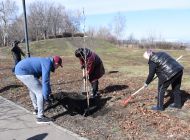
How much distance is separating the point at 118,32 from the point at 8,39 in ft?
67.8

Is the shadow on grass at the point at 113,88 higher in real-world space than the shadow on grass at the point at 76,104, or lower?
higher

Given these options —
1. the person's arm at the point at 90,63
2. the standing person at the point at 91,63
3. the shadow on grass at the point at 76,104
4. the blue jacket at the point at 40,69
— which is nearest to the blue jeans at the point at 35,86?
the blue jacket at the point at 40,69

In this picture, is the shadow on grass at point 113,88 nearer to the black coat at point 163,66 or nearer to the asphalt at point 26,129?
the asphalt at point 26,129

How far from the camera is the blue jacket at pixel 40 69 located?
829 cm

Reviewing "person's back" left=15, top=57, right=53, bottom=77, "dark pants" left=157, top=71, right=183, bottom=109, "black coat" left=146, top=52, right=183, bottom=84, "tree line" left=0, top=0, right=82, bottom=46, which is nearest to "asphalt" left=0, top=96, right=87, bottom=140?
"person's back" left=15, top=57, right=53, bottom=77

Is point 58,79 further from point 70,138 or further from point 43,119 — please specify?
point 70,138

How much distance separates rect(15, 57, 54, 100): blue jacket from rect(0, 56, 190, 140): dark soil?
→ 1040 millimetres

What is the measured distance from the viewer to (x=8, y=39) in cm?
7262

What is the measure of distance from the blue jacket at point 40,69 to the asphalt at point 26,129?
72cm

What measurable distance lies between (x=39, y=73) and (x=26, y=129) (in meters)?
1.28

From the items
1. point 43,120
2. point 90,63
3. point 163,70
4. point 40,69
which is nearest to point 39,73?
point 40,69

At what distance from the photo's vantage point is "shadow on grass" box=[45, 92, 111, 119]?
9820 millimetres

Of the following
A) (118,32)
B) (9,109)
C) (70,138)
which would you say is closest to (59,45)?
(118,32)

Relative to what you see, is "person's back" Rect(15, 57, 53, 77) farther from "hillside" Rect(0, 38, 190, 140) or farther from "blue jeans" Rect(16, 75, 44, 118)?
"hillside" Rect(0, 38, 190, 140)
